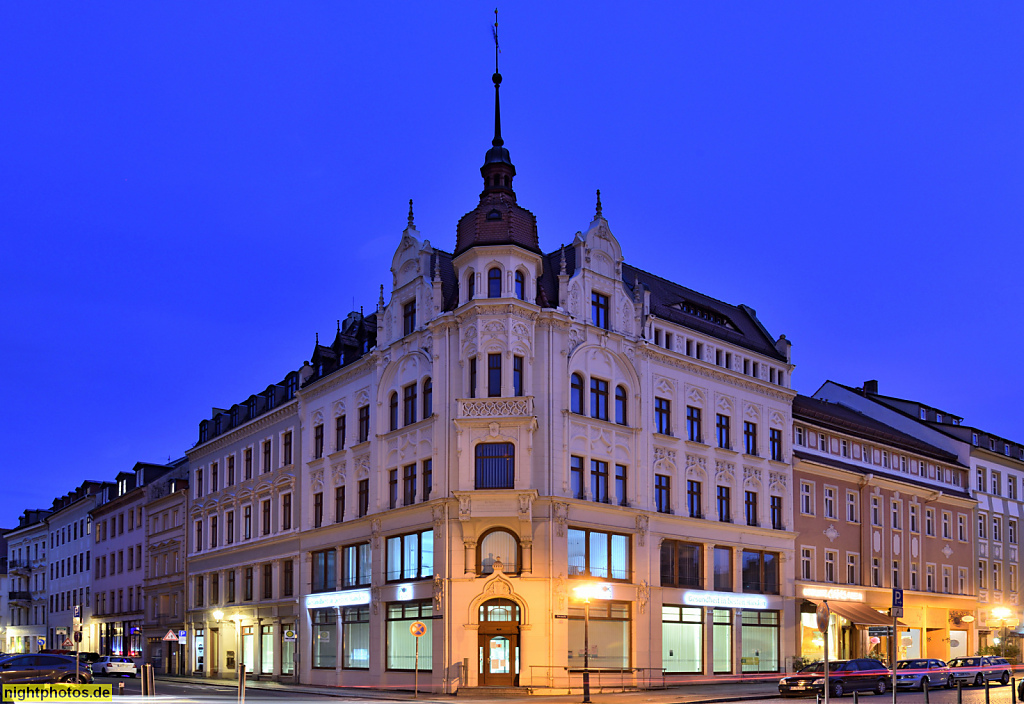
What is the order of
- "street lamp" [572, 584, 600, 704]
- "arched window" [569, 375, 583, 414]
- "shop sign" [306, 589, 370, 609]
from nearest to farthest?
"street lamp" [572, 584, 600, 704] → "arched window" [569, 375, 583, 414] → "shop sign" [306, 589, 370, 609]

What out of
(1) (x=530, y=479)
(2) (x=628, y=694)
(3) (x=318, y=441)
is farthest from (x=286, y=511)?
(2) (x=628, y=694)

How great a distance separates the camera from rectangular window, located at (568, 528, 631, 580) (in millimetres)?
43500

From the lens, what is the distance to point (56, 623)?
3846 inches

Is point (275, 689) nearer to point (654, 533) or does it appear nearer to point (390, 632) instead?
point (390, 632)

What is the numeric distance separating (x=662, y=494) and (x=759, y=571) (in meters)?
7.69

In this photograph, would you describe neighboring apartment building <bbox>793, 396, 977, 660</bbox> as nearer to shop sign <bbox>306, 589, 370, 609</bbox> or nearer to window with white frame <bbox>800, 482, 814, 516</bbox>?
window with white frame <bbox>800, 482, 814, 516</bbox>

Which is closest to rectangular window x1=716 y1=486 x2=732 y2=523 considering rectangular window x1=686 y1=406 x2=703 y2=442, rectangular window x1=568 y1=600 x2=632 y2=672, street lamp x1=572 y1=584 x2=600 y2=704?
rectangular window x1=686 y1=406 x2=703 y2=442

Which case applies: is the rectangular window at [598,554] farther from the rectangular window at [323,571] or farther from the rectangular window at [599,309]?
the rectangular window at [323,571]

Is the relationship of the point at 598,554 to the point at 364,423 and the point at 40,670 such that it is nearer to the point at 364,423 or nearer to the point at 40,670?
the point at 364,423

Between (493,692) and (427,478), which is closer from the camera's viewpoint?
(493,692)

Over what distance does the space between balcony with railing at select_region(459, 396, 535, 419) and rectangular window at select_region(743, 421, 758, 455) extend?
14398mm

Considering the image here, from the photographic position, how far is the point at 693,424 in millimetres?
50688

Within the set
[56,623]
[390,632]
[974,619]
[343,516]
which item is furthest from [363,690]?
[56,623]

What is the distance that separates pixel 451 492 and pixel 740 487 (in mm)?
15744
